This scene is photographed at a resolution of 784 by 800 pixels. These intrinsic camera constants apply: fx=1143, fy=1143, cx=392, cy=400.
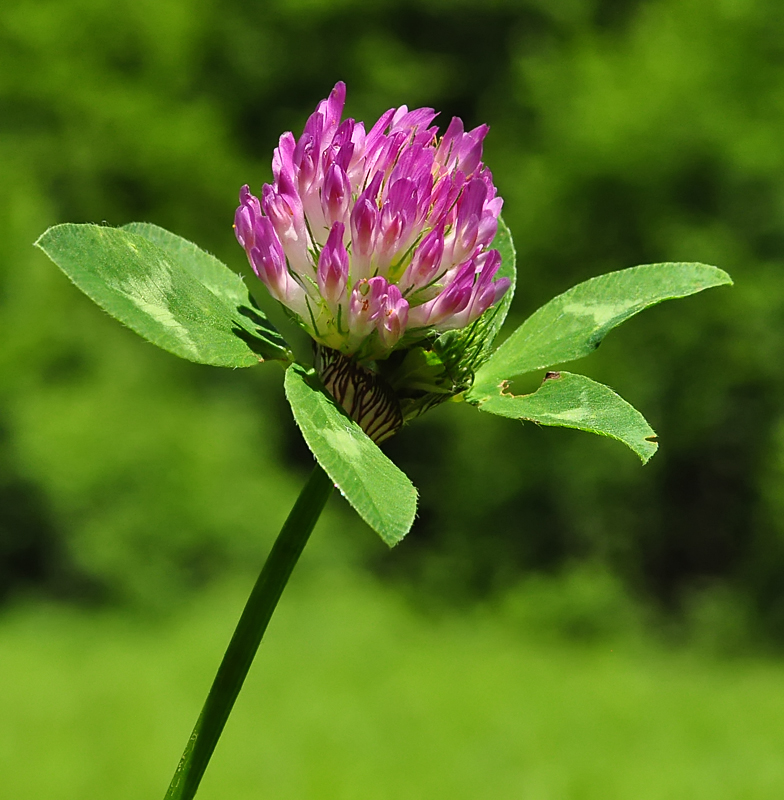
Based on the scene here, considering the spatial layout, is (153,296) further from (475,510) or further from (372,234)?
(475,510)

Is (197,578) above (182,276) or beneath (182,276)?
above

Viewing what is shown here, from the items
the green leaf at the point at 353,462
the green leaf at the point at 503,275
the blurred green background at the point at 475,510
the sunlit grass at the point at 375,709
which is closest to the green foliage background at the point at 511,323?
the blurred green background at the point at 475,510

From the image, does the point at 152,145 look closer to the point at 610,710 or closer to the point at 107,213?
the point at 107,213

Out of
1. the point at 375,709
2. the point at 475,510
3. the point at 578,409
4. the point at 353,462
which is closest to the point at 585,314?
the point at 578,409

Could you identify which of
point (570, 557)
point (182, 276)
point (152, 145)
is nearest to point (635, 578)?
point (570, 557)

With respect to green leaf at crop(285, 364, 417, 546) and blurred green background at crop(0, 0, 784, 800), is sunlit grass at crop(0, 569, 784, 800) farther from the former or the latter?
green leaf at crop(285, 364, 417, 546)

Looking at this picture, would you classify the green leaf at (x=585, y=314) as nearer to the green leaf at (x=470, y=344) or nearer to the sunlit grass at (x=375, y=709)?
the green leaf at (x=470, y=344)
